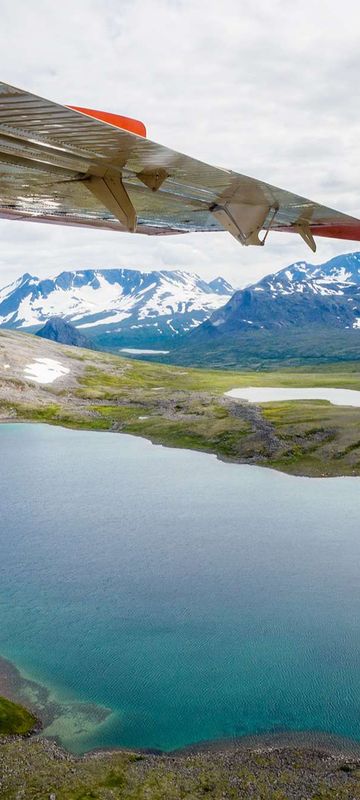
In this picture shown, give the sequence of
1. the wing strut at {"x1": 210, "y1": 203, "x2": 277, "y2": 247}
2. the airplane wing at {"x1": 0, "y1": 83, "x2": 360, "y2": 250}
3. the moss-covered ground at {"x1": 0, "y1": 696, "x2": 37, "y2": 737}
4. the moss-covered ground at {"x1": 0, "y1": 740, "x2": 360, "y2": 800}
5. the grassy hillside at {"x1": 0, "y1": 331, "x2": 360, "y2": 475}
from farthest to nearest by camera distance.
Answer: the grassy hillside at {"x1": 0, "y1": 331, "x2": 360, "y2": 475} < the moss-covered ground at {"x1": 0, "y1": 696, "x2": 37, "y2": 737} < the moss-covered ground at {"x1": 0, "y1": 740, "x2": 360, "y2": 800} < the wing strut at {"x1": 210, "y1": 203, "x2": 277, "y2": 247} < the airplane wing at {"x1": 0, "y1": 83, "x2": 360, "y2": 250}

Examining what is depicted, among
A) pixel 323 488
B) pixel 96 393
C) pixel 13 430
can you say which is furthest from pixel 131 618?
pixel 96 393

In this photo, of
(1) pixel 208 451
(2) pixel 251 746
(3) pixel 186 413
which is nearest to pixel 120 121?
(2) pixel 251 746

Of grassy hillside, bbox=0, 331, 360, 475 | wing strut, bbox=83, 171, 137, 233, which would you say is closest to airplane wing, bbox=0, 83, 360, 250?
wing strut, bbox=83, 171, 137, 233

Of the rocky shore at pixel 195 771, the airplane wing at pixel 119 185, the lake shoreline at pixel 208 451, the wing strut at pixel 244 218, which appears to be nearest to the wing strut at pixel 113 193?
the airplane wing at pixel 119 185

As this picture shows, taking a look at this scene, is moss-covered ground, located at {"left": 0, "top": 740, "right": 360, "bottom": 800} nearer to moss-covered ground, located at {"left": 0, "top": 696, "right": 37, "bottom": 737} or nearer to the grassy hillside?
moss-covered ground, located at {"left": 0, "top": 696, "right": 37, "bottom": 737}

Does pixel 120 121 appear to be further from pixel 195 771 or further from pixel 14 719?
pixel 14 719

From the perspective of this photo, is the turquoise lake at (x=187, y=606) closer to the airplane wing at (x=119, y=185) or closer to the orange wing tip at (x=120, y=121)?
the airplane wing at (x=119, y=185)
